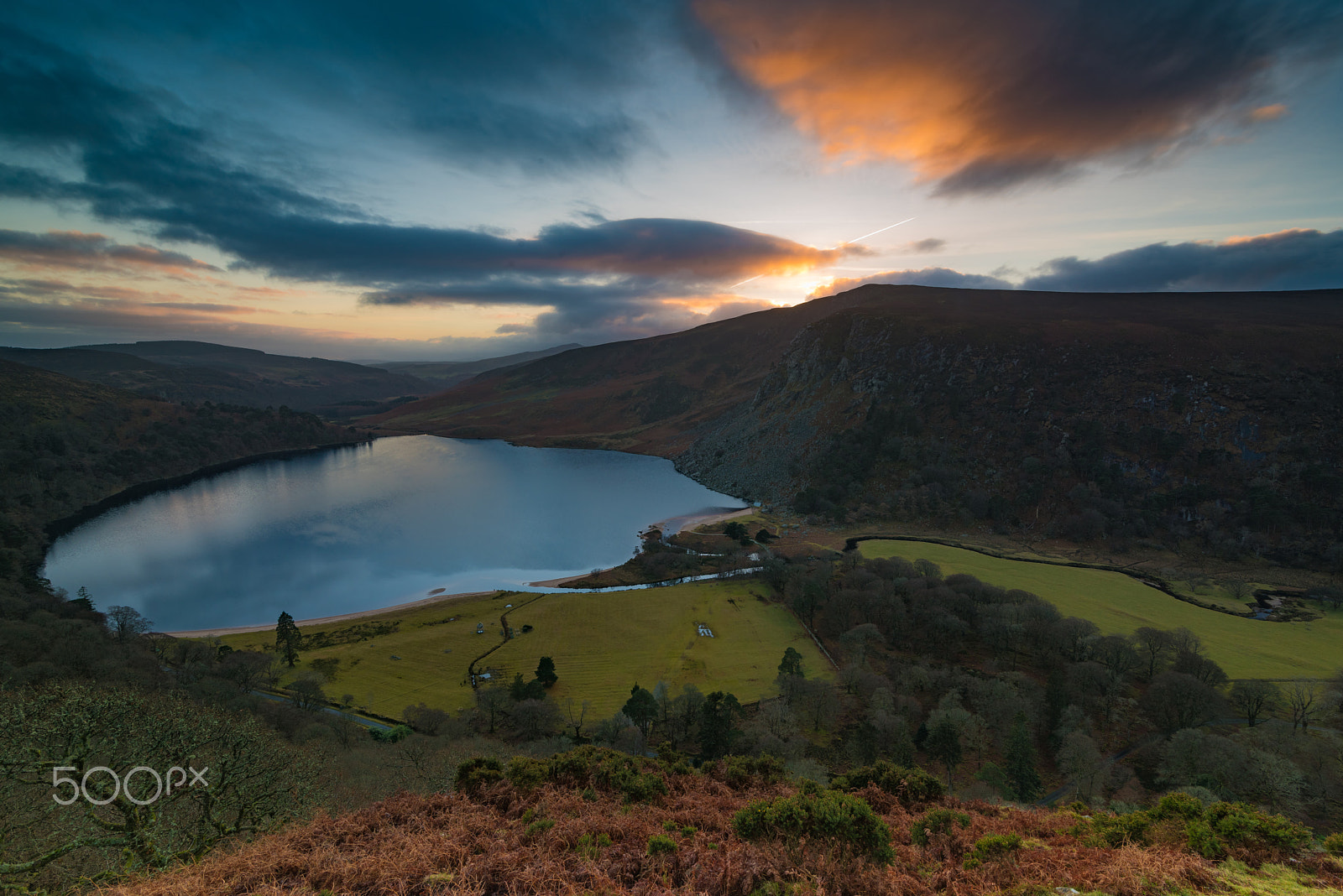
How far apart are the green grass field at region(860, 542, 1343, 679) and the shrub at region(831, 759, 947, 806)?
127 feet

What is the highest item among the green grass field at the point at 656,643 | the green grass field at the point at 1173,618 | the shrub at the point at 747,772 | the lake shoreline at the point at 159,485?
the shrub at the point at 747,772

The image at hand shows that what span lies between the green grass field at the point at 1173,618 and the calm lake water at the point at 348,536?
47.3m

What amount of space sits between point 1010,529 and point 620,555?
59943 mm

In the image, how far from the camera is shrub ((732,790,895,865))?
9461 mm

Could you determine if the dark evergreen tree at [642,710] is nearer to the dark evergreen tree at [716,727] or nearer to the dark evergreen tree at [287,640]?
the dark evergreen tree at [716,727]

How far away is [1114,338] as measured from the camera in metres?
93.9

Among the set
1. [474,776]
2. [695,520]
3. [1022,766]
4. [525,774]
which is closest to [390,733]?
[474,776]

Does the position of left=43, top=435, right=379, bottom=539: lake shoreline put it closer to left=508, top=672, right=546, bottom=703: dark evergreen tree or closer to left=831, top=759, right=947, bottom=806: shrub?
left=508, top=672, right=546, bottom=703: dark evergreen tree

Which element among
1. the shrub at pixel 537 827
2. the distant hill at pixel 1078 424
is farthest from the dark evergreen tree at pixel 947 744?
the distant hill at pixel 1078 424

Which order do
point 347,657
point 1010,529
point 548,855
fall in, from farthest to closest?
point 1010,529 < point 347,657 < point 548,855

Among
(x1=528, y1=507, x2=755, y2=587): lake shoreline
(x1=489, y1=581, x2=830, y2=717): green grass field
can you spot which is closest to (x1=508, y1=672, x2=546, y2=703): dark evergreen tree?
(x1=489, y1=581, x2=830, y2=717): green grass field

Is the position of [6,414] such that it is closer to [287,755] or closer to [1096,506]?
[287,755]

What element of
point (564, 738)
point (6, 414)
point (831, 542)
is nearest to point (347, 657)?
point (564, 738)

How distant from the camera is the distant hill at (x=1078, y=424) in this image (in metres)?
70.1
